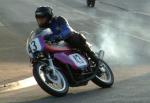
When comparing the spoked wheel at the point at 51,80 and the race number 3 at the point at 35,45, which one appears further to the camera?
the race number 3 at the point at 35,45

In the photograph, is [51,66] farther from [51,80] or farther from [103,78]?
[103,78]

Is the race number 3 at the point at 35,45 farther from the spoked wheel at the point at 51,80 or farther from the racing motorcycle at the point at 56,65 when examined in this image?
the spoked wheel at the point at 51,80

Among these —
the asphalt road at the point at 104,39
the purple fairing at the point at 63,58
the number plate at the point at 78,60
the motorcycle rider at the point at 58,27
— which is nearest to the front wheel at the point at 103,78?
the asphalt road at the point at 104,39

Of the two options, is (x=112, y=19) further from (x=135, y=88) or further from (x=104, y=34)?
(x=135, y=88)

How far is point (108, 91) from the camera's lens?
11.2 m

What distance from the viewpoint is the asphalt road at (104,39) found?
1066cm

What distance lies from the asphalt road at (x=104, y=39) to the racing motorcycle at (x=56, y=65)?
0.23 metres

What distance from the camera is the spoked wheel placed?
10328mm

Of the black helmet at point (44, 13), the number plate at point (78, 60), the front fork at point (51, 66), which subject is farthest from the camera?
the number plate at point (78, 60)

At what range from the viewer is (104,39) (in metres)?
24.9

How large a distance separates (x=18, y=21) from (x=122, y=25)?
17.2 feet

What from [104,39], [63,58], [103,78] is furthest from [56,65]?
[104,39]

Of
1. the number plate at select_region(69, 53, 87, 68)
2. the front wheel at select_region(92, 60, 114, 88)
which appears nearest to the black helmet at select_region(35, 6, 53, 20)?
the number plate at select_region(69, 53, 87, 68)

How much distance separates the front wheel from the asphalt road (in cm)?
15
